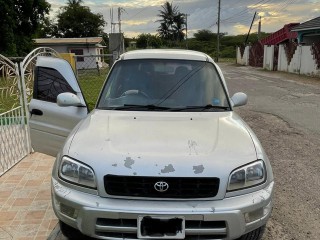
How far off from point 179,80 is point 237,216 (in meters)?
1.93

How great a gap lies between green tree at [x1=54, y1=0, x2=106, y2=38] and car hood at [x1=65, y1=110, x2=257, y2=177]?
173 feet

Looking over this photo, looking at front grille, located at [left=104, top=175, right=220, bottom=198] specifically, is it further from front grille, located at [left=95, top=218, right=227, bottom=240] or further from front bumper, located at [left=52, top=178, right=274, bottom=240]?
front grille, located at [left=95, top=218, right=227, bottom=240]

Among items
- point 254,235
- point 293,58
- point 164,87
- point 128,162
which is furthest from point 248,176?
point 293,58

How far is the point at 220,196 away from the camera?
8.42 feet

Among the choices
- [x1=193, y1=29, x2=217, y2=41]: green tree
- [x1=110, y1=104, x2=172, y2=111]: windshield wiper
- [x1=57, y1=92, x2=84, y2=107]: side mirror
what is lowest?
[x1=110, y1=104, x2=172, y2=111]: windshield wiper

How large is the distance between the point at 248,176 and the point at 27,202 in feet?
8.92

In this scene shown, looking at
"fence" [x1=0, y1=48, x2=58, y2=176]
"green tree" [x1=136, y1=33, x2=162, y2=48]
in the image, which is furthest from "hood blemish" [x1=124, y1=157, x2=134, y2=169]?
"green tree" [x1=136, y1=33, x2=162, y2=48]

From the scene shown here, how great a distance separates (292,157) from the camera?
583 centimetres

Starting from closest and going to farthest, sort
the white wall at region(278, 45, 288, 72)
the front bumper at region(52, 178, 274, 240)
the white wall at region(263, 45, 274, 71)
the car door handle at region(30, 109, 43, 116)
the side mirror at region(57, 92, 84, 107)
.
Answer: the front bumper at region(52, 178, 274, 240)
the side mirror at region(57, 92, 84, 107)
the car door handle at region(30, 109, 43, 116)
the white wall at region(278, 45, 288, 72)
the white wall at region(263, 45, 274, 71)

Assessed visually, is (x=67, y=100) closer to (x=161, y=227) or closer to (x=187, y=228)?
(x=161, y=227)

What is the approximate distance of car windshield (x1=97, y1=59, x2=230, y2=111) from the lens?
3.74 meters

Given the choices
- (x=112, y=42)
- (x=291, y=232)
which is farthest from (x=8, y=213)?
(x=112, y=42)

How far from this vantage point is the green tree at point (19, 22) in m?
23.4

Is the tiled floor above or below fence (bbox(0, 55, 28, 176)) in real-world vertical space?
below
